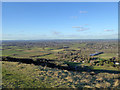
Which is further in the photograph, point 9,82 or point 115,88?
point 9,82

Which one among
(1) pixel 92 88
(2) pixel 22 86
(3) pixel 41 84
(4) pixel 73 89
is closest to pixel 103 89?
(1) pixel 92 88

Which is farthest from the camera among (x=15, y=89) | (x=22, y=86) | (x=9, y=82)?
(x=9, y=82)

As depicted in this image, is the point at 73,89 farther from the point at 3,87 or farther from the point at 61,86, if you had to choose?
the point at 3,87

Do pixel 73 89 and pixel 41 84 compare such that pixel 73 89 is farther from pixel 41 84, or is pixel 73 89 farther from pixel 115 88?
pixel 115 88

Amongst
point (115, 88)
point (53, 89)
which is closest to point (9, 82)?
point (53, 89)

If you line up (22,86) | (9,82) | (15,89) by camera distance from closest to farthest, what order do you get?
(15,89) < (22,86) < (9,82)

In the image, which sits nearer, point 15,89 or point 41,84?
point 15,89

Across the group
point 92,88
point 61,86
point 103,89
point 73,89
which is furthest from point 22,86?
point 103,89

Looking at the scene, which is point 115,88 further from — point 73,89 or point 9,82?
point 9,82
